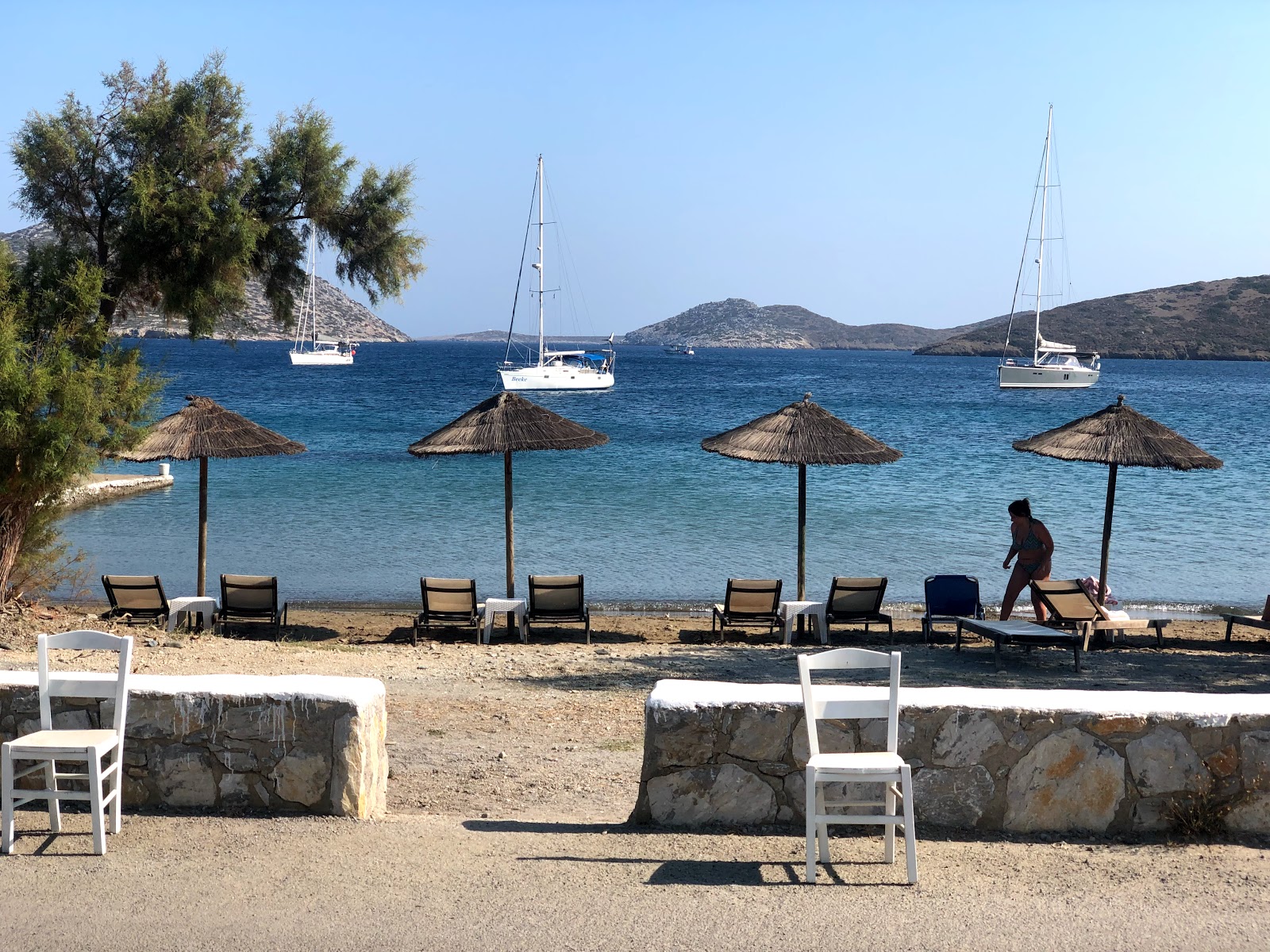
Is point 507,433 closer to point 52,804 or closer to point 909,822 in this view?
point 52,804

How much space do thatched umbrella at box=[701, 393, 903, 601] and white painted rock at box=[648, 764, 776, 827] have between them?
709 cm

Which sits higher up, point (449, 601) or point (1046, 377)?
point (1046, 377)

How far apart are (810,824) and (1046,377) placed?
7279 cm

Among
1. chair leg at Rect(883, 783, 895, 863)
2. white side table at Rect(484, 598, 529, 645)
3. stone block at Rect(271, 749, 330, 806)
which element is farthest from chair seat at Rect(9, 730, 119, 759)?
white side table at Rect(484, 598, 529, 645)

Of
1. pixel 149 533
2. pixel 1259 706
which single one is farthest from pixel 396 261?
pixel 1259 706

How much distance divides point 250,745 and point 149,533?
16.3m

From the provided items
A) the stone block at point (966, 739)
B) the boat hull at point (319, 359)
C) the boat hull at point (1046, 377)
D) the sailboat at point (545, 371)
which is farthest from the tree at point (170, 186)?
the boat hull at point (319, 359)

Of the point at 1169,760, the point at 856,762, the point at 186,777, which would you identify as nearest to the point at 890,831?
the point at 856,762

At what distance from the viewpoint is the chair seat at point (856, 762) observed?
13.0ft

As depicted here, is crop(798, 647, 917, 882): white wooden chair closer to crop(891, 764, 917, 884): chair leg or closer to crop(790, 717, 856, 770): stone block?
crop(891, 764, 917, 884): chair leg

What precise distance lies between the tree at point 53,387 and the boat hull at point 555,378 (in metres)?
47.1

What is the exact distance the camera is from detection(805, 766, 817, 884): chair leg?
4004 millimetres

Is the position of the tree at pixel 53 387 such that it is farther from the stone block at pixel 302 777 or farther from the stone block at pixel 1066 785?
the stone block at pixel 1066 785

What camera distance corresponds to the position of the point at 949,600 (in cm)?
1127
